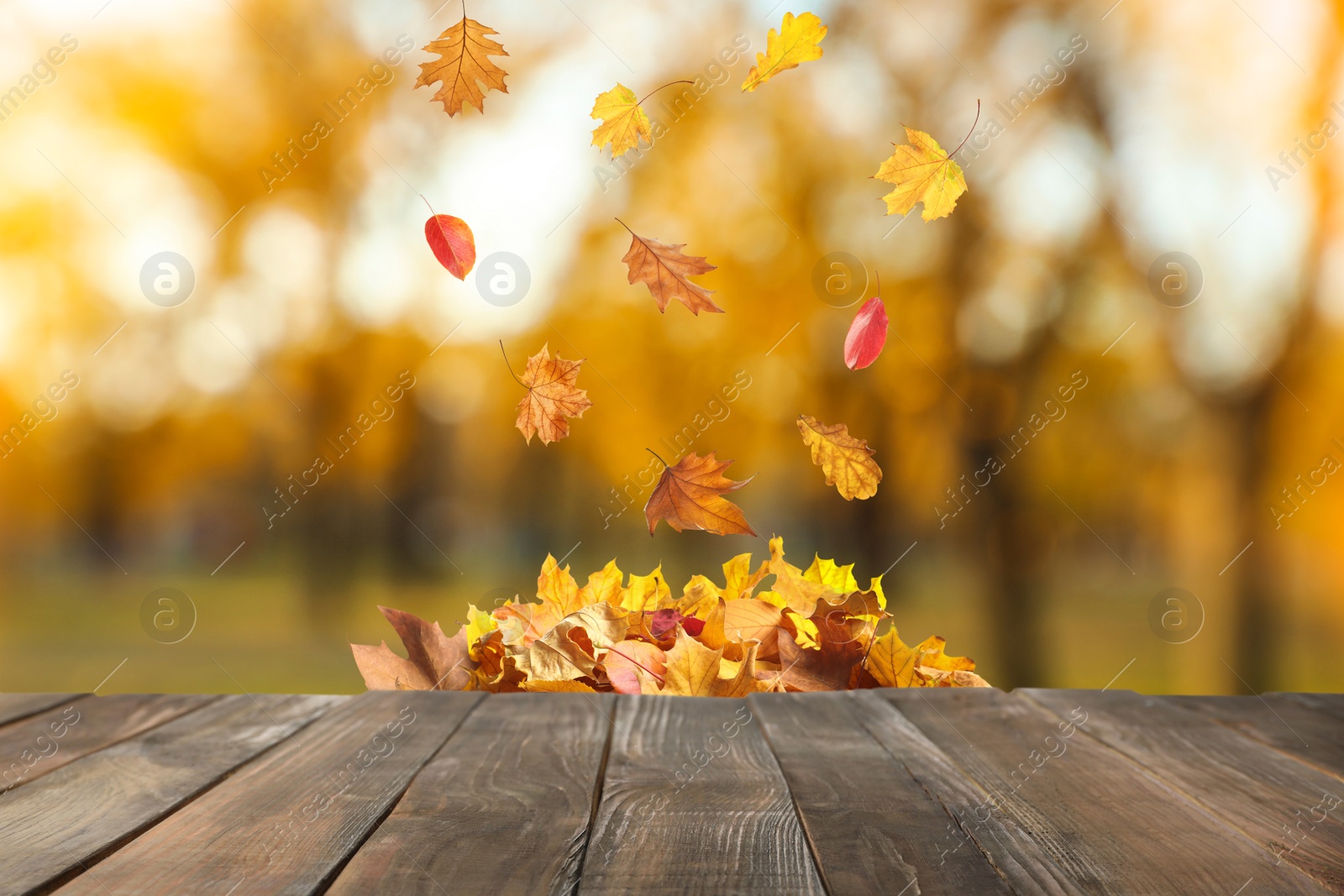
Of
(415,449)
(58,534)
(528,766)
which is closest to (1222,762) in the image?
(528,766)

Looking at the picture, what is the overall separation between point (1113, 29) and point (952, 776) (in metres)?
1.91

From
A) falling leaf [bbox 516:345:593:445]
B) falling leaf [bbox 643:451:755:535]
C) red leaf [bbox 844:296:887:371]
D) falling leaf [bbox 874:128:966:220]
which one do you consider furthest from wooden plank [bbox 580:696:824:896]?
falling leaf [bbox 874:128:966:220]

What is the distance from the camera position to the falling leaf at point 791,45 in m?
1.14

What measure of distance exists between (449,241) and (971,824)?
3.02 ft

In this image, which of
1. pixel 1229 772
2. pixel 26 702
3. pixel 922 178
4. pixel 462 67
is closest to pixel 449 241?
pixel 462 67

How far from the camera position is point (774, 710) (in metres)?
1.09

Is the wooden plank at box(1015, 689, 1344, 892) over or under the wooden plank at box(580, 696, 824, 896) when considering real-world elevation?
under

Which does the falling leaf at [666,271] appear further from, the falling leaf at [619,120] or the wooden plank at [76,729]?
the wooden plank at [76,729]

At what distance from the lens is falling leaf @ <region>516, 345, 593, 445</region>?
1.41 meters

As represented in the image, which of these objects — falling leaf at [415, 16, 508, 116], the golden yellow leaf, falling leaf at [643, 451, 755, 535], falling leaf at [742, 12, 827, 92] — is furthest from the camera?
falling leaf at [643, 451, 755, 535]

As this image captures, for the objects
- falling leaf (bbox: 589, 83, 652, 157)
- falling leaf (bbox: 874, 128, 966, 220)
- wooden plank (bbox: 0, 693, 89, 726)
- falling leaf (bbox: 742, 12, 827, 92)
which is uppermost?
falling leaf (bbox: 742, 12, 827, 92)

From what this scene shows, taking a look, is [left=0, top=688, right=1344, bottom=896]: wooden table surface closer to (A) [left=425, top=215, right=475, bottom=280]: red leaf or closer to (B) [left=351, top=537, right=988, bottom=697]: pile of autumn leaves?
(B) [left=351, top=537, right=988, bottom=697]: pile of autumn leaves

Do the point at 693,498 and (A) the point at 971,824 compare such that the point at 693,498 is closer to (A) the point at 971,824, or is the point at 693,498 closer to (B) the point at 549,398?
(B) the point at 549,398

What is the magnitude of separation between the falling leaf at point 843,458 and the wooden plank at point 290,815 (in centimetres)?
73
